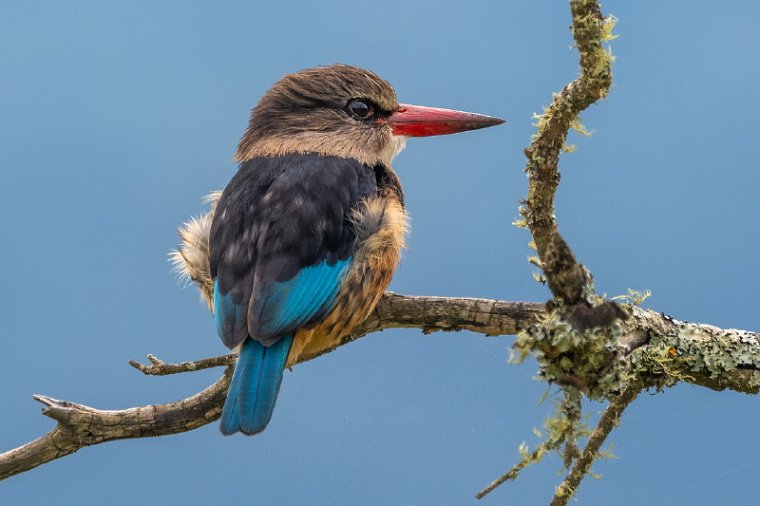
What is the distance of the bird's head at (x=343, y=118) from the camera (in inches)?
145

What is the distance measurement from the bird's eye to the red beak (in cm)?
→ 7

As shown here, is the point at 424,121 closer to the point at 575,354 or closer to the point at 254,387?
the point at 254,387

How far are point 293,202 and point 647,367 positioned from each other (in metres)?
1.15

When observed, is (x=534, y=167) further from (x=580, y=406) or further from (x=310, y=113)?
(x=310, y=113)

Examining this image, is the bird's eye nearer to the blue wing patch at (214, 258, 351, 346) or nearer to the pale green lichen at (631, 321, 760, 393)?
the blue wing patch at (214, 258, 351, 346)

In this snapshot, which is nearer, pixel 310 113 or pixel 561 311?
pixel 561 311

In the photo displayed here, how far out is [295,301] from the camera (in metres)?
2.85

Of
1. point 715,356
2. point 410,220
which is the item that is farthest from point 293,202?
point 715,356

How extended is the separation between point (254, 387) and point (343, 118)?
133 centimetres

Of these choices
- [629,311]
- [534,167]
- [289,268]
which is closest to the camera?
[534,167]

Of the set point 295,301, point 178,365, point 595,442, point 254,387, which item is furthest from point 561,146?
point 178,365

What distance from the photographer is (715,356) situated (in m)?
2.83

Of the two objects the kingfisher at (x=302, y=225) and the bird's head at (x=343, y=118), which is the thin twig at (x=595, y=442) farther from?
the bird's head at (x=343, y=118)

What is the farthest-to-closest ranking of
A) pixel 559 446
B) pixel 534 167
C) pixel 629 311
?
pixel 629 311 → pixel 559 446 → pixel 534 167
